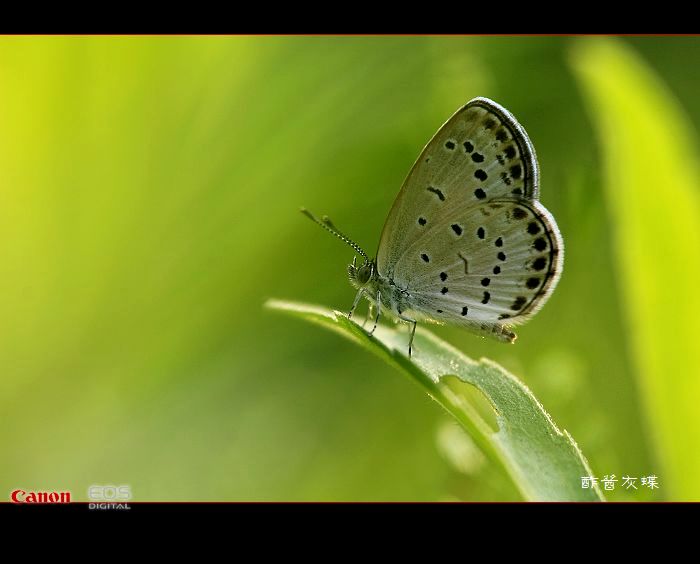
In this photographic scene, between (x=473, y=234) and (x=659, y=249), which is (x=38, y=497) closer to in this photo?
(x=473, y=234)

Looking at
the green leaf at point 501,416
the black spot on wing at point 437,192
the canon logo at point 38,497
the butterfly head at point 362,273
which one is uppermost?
the black spot on wing at point 437,192

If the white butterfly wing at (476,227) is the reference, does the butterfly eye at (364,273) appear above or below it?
below

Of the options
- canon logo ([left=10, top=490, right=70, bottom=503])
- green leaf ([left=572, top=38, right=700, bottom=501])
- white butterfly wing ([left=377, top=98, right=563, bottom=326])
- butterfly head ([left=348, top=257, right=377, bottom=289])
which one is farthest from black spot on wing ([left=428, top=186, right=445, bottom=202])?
canon logo ([left=10, top=490, right=70, bottom=503])

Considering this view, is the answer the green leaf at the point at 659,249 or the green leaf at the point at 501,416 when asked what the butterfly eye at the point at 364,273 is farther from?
the green leaf at the point at 659,249

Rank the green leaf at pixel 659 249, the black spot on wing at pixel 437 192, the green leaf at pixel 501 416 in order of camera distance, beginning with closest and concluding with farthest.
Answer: the green leaf at pixel 501 416
the green leaf at pixel 659 249
the black spot on wing at pixel 437 192

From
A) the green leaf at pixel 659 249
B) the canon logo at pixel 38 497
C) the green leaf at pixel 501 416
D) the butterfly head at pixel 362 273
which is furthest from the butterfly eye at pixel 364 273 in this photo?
the canon logo at pixel 38 497

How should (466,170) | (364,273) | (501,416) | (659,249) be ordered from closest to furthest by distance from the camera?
(501,416), (659,249), (466,170), (364,273)

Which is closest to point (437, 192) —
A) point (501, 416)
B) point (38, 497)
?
point (501, 416)

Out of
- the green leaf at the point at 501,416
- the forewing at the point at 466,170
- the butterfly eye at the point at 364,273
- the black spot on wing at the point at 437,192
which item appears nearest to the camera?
the green leaf at the point at 501,416
